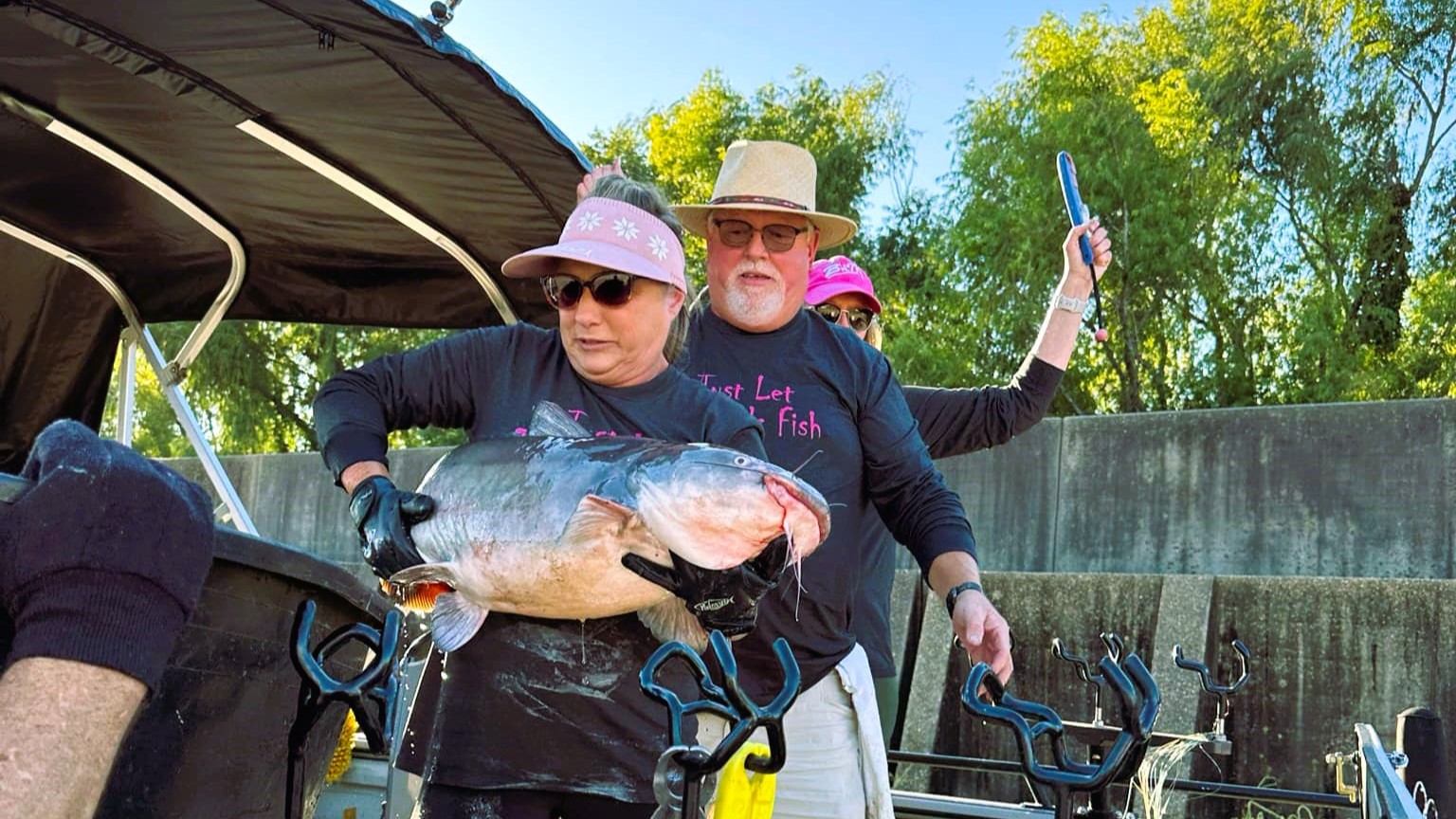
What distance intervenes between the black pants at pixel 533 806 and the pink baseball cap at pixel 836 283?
8.01ft

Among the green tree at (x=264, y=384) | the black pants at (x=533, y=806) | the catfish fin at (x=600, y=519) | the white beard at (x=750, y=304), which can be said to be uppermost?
the green tree at (x=264, y=384)

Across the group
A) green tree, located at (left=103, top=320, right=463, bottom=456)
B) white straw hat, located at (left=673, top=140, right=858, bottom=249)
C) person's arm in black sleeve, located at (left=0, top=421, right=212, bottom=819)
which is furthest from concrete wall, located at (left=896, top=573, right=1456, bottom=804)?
green tree, located at (left=103, top=320, right=463, bottom=456)

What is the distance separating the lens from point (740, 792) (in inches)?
82.8

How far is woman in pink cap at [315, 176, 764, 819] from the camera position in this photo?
2564 millimetres

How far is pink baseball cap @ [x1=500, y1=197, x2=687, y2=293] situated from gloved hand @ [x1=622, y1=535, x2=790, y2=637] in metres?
Answer: 0.61

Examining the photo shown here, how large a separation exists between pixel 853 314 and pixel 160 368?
255 cm

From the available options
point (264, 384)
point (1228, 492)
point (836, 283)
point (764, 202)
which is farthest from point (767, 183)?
point (264, 384)

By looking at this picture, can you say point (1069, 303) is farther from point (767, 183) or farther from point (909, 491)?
point (909, 491)

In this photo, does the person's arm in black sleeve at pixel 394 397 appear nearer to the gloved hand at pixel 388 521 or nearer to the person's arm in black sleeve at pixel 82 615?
the gloved hand at pixel 388 521

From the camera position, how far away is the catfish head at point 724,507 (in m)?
2.25

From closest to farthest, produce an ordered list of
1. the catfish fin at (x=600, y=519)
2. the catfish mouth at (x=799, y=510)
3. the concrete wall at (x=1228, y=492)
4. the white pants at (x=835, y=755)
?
the catfish mouth at (x=799, y=510)
the catfish fin at (x=600, y=519)
the white pants at (x=835, y=755)
the concrete wall at (x=1228, y=492)

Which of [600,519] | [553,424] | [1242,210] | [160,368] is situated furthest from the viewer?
[1242,210]

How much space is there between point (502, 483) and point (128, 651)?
2.76 ft

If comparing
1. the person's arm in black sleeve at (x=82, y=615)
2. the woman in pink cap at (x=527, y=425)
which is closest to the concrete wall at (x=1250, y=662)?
the woman in pink cap at (x=527, y=425)
